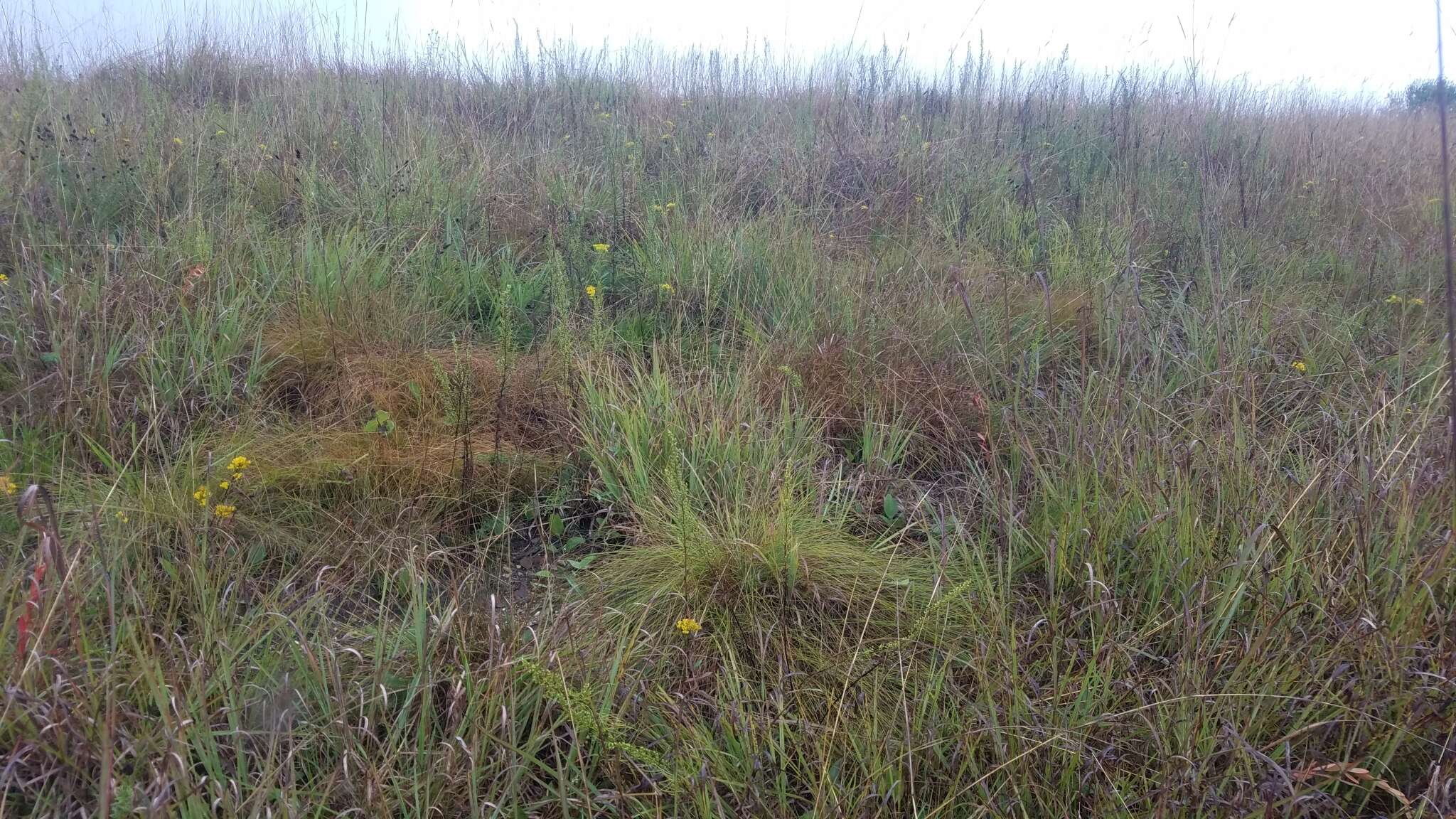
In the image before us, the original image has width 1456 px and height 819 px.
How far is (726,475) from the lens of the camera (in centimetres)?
194

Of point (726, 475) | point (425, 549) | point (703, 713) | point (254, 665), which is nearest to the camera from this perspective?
point (254, 665)

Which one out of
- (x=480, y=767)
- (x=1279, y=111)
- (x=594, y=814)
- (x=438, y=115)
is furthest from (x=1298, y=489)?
(x=1279, y=111)

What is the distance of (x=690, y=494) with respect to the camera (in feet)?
6.33

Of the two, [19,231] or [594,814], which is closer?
[594,814]

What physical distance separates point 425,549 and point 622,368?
0.95 metres

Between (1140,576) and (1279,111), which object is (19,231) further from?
(1279,111)

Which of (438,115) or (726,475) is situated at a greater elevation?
(438,115)

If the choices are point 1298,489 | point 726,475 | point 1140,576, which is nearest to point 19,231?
point 726,475

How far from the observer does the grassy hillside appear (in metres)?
1.23

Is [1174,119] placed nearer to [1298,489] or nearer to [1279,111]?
[1279,111]

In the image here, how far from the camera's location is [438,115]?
16.9 feet

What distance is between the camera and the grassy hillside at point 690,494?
4.03 ft

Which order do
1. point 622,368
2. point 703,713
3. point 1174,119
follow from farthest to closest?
point 1174,119 → point 622,368 → point 703,713

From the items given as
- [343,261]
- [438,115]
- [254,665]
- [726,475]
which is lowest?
[254,665]
